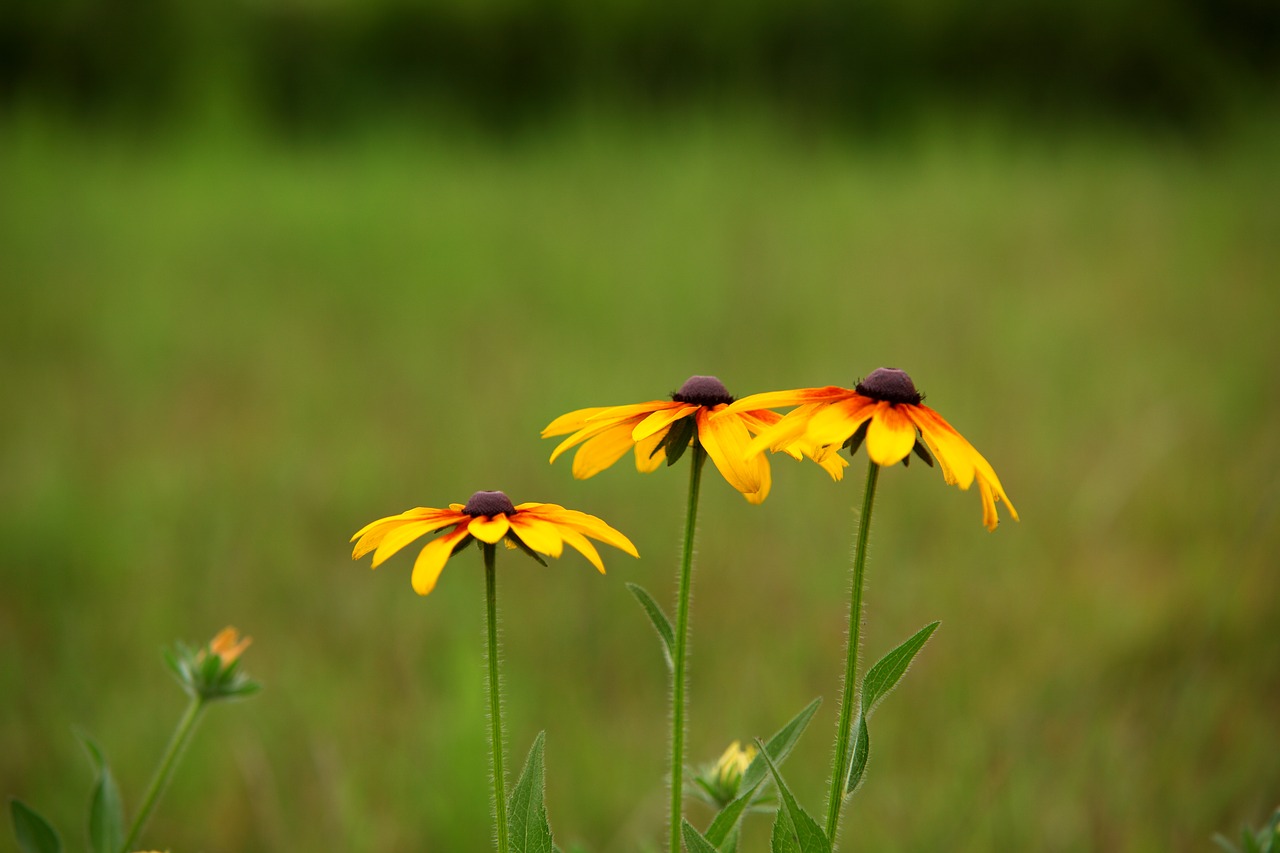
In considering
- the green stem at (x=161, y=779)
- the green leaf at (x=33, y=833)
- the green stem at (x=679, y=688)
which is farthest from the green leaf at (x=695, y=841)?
the green leaf at (x=33, y=833)

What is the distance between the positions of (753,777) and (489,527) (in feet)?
1.00

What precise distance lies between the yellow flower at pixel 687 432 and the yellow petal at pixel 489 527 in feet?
0.23

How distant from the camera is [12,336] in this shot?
3445 mm

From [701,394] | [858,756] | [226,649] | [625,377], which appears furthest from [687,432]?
[625,377]

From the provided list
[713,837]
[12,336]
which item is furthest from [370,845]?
[12,336]

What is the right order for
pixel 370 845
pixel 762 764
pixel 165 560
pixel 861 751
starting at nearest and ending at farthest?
pixel 861 751 → pixel 762 764 → pixel 370 845 → pixel 165 560

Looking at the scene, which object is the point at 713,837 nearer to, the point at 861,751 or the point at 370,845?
the point at 861,751

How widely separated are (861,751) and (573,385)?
2.44 meters

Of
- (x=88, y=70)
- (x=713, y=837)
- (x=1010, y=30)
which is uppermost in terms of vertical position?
(x=1010, y=30)

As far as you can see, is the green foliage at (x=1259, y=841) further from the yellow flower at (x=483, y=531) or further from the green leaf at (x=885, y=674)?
the yellow flower at (x=483, y=531)

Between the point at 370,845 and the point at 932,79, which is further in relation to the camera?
the point at 932,79

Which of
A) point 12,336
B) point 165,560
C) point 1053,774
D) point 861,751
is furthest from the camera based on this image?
point 12,336

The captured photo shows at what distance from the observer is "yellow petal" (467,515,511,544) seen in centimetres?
60

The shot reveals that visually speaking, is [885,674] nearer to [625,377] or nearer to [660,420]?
[660,420]
